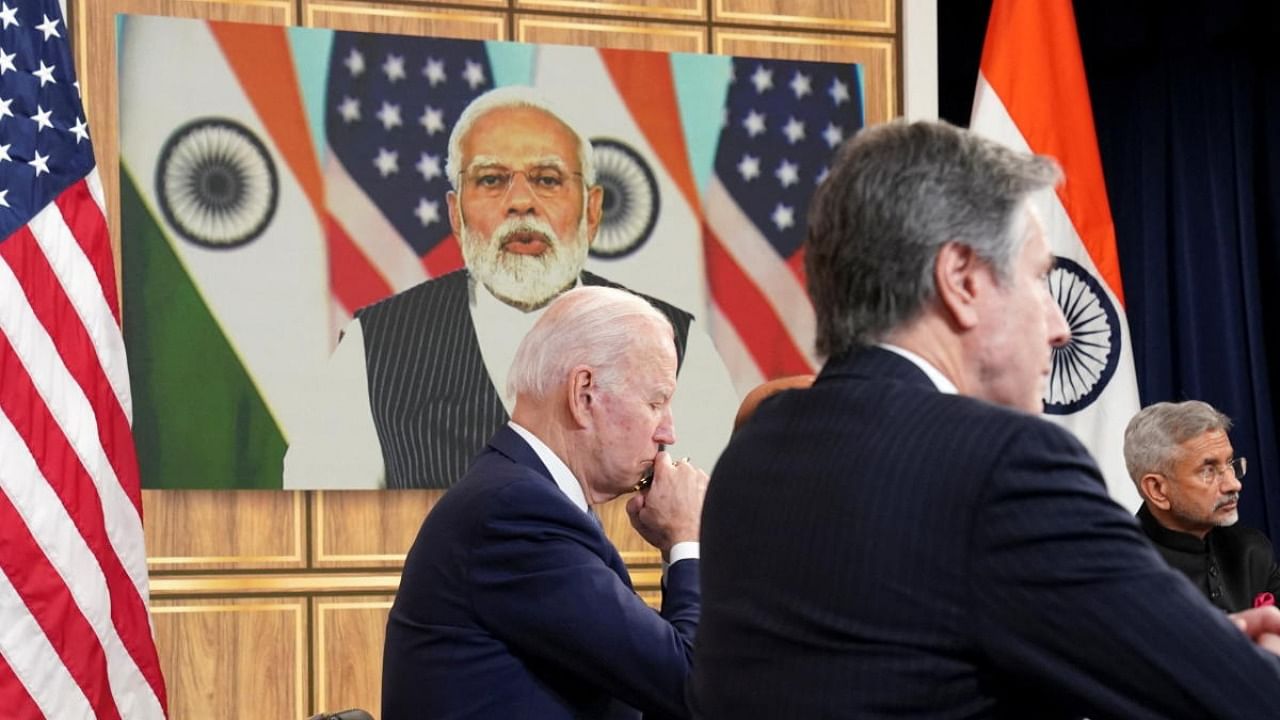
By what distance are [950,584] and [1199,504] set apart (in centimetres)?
349

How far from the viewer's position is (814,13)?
219 inches

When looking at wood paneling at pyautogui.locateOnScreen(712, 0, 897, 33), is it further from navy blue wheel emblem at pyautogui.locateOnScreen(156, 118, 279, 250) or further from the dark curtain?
the dark curtain

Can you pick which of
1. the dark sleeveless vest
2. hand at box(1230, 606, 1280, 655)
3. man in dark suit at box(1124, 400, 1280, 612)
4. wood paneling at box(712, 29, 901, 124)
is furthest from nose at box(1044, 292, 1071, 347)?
wood paneling at box(712, 29, 901, 124)

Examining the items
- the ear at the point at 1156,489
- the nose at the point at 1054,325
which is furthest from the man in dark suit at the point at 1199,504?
the nose at the point at 1054,325

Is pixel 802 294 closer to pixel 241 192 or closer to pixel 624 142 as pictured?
pixel 624 142

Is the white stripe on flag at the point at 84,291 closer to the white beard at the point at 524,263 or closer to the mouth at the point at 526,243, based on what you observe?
the white beard at the point at 524,263

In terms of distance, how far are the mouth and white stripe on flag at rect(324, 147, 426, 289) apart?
0.89 ft

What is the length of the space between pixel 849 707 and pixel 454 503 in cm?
108

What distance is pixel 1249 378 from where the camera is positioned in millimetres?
7211

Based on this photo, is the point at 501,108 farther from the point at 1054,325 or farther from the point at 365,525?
the point at 1054,325

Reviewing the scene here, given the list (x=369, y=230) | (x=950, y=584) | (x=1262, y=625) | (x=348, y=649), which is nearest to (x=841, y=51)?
(x=369, y=230)

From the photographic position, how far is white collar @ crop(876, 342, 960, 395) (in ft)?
4.79

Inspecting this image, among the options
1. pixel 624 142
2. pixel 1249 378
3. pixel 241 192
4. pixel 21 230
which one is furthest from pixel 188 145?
pixel 1249 378

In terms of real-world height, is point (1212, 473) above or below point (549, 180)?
below
